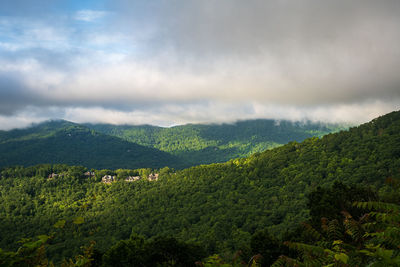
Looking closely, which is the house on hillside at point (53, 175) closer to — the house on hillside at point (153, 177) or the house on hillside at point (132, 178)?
the house on hillside at point (132, 178)

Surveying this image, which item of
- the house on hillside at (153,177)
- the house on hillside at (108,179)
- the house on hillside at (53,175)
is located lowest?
the house on hillside at (108,179)

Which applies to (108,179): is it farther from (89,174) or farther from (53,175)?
(53,175)

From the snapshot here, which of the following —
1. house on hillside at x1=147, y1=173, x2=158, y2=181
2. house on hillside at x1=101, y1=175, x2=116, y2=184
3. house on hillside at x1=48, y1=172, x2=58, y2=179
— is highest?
house on hillside at x1=48, y1=172, x2=58, y2=179

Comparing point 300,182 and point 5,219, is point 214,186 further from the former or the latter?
point 5,219

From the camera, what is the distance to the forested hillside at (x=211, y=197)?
7331 cm

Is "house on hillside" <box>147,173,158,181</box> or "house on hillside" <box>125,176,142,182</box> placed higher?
"house on hillside" <box>147,173,158,181</box>

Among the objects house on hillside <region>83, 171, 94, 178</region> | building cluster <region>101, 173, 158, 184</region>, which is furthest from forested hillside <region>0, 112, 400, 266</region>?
house on hillside <region>83, 171, 94, 178</region>

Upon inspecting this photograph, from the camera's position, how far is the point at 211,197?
329 feet

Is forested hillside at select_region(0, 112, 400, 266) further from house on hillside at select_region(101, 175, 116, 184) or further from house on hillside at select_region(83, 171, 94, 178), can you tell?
house on hillside at select_region(83, 171, 94, 178)

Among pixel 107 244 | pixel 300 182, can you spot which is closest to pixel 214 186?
pixel 300 182

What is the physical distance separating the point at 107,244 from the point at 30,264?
7474 cm

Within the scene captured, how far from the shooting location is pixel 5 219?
4245 inches

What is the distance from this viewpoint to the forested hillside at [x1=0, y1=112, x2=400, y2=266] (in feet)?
241

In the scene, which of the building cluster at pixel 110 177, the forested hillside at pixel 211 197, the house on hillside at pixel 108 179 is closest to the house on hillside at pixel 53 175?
the building cluster at pixel 110 177
